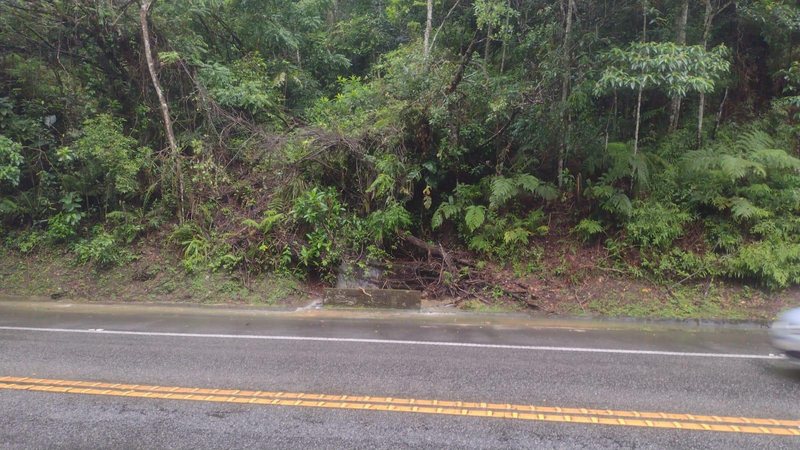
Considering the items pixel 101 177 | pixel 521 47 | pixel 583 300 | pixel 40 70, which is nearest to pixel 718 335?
pixel 583 300

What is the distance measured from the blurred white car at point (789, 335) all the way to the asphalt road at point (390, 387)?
12.4 inches

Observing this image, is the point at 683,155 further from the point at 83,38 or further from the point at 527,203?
the point at 83,38

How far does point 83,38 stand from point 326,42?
711 centimetres

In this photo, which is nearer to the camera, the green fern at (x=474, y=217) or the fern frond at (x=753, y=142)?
the green fern at (x=474, y=217)

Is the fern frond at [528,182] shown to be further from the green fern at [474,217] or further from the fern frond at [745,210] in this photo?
the fern frond at [745,210]

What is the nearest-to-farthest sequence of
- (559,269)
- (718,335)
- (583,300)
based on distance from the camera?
(718,335), (583,300), (559,269)

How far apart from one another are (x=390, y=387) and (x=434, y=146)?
26.3 feet

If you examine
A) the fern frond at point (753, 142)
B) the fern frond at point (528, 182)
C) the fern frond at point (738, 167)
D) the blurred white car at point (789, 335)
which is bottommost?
the blurred white car at point (789, 335)

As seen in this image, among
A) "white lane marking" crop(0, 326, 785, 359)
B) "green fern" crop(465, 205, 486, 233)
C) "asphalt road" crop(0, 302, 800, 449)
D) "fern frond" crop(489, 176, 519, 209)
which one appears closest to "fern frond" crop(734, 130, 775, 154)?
"asphalt road" crop(0, 302, 800, 449)

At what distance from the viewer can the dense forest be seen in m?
11.1

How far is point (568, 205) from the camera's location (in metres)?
12.4

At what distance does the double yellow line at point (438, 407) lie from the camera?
15.5ft

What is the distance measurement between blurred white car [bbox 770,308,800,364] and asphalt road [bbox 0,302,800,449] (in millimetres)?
316

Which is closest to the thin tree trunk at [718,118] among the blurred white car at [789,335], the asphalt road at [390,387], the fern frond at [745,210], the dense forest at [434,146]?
the dense forest at [434,146]
